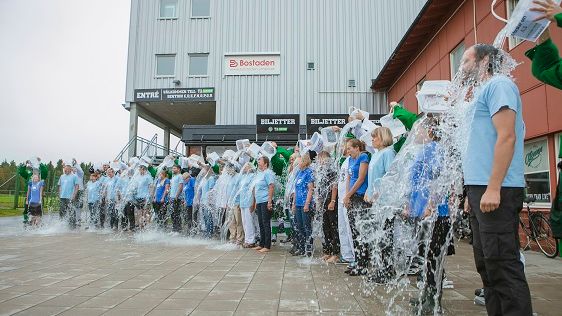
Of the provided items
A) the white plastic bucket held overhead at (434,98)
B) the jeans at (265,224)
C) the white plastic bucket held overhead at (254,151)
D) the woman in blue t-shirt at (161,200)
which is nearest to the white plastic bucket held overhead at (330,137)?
the jeans at (265,224)

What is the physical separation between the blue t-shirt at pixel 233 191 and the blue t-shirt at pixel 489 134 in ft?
21.4

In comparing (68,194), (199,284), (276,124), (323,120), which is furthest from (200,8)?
→ (199,284)

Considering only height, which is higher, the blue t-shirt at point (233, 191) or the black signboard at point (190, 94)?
the black signboard at point (190, 94)

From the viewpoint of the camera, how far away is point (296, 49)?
2000 cm

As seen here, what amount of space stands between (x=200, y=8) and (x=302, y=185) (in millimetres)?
16520

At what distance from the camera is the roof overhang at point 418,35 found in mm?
11828

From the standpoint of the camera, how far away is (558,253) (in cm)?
658

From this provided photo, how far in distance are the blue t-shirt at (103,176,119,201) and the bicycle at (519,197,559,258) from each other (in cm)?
1061

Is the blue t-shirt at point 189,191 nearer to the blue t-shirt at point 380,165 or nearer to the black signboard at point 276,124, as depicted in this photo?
the black signboard at point 276,124

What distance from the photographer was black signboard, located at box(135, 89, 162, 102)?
65.6 ft

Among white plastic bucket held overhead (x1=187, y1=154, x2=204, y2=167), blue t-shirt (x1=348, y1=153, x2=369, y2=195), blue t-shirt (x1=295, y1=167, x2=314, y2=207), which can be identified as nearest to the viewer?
blue t-shirt (x1=348, y1=153, x2=369, y2=195)

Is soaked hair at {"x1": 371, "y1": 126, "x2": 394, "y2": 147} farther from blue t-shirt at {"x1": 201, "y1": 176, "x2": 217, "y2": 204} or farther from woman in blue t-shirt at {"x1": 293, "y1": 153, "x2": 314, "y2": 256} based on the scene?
blue t-shirt at {"x1": 201, "y1": 176, "x2": 217, "y2": 204}

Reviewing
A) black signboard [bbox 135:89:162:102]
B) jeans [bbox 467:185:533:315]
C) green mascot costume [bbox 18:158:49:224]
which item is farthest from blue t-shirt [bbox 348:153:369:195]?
black signboard [bbox 135:89:162:102]

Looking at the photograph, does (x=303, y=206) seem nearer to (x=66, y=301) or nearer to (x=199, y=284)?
(x=199, y=284)
